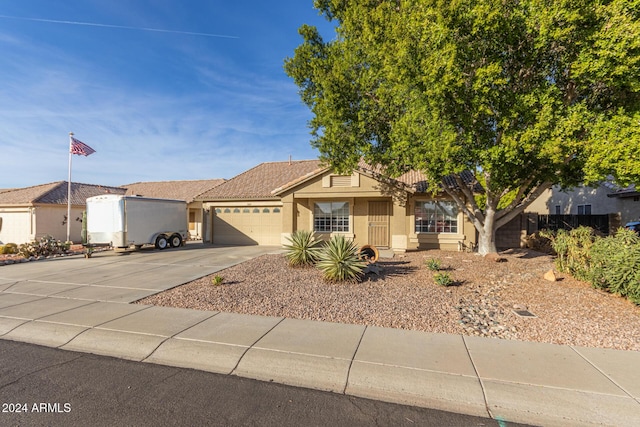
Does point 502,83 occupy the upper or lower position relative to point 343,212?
upper

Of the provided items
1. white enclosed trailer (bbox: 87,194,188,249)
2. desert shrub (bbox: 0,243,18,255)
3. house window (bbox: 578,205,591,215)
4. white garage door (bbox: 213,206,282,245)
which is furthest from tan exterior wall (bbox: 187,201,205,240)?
house window (bbox: 578,205,591,215)

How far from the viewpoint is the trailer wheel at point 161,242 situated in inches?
687

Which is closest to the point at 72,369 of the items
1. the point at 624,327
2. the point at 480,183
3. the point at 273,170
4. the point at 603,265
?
the point at 624,327

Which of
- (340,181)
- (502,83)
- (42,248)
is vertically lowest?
(42,248)

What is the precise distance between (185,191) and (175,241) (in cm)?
1118

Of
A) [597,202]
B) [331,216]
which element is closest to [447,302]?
[331,216]

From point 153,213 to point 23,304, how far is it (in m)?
10.5

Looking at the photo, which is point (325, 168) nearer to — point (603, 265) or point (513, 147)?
point (513, 147)

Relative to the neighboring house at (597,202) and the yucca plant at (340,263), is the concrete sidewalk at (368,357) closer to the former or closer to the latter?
the yucca plant at (340,263)

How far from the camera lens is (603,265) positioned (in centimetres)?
705

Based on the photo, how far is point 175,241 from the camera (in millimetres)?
18562

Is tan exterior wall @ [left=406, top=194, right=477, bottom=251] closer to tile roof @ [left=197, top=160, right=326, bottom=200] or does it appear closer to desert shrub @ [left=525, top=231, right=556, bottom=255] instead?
desert shrub @ [left=525, top=231, right=556, bottom=255]

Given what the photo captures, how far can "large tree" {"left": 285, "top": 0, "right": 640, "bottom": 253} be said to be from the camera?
7.62 meters

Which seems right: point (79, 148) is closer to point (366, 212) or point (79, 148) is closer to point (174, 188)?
point (174, 188)
